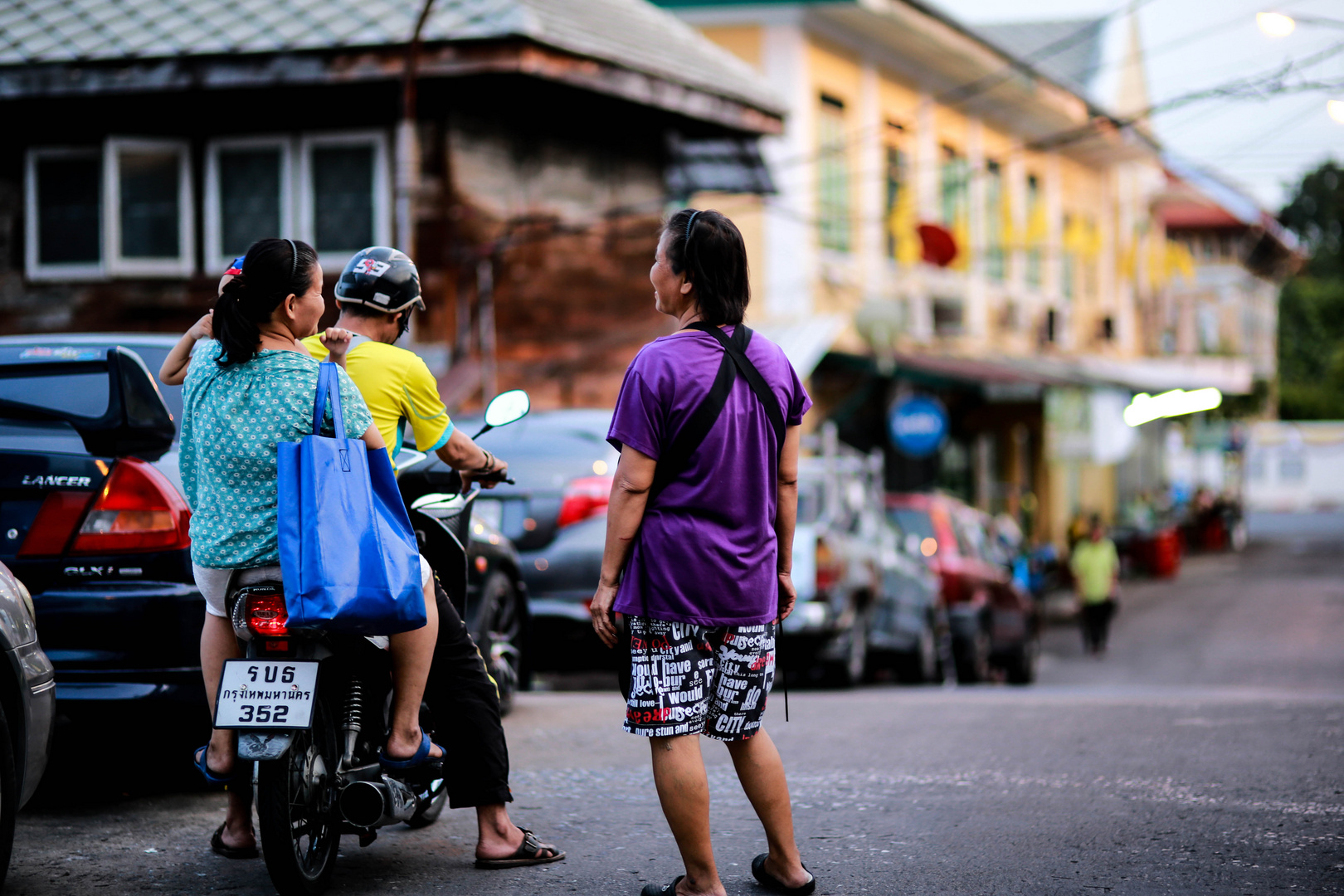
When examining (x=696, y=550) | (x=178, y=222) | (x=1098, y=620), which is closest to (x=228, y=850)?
(x=696, y=550)

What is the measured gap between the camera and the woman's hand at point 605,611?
401 cm

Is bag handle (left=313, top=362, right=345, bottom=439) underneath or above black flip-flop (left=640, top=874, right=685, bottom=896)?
above

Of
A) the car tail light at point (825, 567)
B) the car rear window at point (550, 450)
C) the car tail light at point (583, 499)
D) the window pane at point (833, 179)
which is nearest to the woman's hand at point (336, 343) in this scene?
the car rear window at point (550, 450)

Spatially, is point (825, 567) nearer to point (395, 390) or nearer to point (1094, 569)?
point (395, 390)

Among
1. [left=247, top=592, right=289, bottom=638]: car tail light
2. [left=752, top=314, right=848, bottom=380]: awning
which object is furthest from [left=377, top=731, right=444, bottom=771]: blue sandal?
[left=752, top=314, right=848, bottom=380]: awning

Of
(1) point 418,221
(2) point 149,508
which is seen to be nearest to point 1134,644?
(1) point 418,221

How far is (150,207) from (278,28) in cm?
235

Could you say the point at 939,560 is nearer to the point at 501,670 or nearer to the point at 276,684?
the point at 501,670

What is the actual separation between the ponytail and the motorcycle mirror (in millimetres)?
714

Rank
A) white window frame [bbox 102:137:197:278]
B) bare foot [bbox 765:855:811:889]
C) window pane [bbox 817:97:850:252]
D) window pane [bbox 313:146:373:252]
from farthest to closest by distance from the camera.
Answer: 1. window pane [bbox 817:97:850:252]
2. white window frame [bbox 102:137:197:278]
3. window pane [bbox 313:146:373:252]
4. bare foot [bbox 765:855:811:889]

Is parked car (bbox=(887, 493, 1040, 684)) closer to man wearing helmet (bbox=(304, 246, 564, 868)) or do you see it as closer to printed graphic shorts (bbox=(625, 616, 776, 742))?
man wearing helmet (bbox=(304, 246, 564, 868))

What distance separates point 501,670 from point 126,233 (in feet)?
36.9

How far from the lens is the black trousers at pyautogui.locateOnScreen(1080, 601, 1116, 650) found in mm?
20125

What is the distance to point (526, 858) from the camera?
15.0ft
